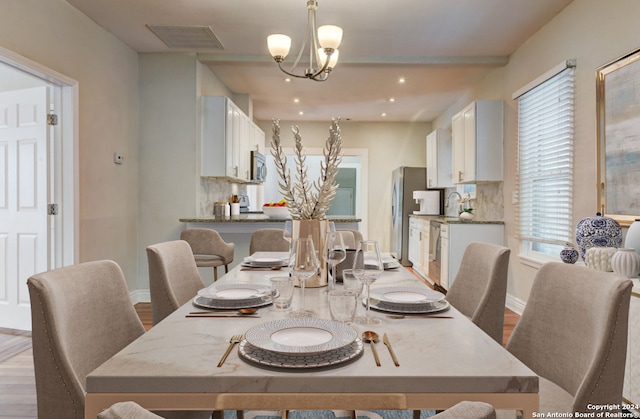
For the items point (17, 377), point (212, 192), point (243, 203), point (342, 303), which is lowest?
point (17, 377)

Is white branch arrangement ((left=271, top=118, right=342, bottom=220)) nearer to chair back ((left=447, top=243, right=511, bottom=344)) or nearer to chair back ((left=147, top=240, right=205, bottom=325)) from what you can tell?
chair back ((left=147, top=240, right=205, bottom=325))

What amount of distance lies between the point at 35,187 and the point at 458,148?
4272 mm

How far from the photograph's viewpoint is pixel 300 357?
89cm

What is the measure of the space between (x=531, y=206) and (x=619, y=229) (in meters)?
1.48

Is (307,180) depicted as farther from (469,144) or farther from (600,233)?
(469,144)

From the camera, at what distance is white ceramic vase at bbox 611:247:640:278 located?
2.10 m

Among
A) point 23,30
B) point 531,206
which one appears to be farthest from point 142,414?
point 531,206

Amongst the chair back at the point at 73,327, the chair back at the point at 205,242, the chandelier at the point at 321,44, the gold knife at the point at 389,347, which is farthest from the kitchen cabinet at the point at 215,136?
the gold knife at the point at 389,347

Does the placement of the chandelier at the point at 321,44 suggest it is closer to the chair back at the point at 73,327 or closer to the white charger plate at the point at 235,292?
the white charger plate at the point at 235,292

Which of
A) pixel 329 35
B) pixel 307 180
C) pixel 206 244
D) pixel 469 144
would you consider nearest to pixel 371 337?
pixel 307 180

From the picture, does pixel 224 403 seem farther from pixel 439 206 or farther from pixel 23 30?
pixel 439 206

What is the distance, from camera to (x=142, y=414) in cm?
51

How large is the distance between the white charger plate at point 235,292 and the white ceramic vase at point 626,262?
5.69ft

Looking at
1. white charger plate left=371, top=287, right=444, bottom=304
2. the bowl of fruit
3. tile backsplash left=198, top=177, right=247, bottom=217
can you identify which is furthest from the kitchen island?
white charger plate left=371, top=287, right=444, bottom=304
